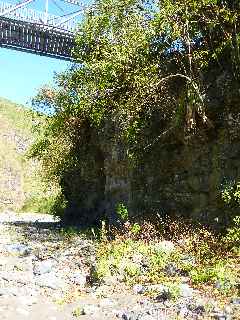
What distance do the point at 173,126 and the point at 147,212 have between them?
3.18 metres

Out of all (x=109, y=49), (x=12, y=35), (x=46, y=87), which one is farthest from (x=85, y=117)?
(x=12, y=35)

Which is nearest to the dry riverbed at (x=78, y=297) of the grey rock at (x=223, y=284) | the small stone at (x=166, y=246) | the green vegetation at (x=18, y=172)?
the grey rock at (x=223, y=284)

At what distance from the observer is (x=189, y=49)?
16891 mm

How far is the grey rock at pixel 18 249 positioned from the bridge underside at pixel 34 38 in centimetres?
2014

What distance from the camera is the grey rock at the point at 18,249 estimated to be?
52.5ft

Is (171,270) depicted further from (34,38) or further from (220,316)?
(34,38)

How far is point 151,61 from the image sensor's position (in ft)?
61.9

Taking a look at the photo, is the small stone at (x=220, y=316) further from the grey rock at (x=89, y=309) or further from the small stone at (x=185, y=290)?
the grey rock at (x=89, y=309)

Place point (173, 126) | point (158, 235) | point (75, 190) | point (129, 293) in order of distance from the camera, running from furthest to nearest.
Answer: point (75, 190), point (173, 126), point (158, 235), point (129, 293)

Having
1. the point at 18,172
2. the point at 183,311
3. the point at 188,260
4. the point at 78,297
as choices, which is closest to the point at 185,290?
the point at 183,311

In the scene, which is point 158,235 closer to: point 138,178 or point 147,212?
point 147,212

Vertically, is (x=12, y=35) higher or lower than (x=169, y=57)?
higher

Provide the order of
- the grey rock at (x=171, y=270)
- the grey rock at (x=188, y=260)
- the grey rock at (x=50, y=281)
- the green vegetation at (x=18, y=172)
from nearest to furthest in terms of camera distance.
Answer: the grey rock at (x=50, y=281)
the grey rock at (x=171, y=270)
the grey rock at (x=188, y=260)
the green vegetation at (x=18, y=172)

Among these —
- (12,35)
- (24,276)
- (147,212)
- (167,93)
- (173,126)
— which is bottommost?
(24,276)
